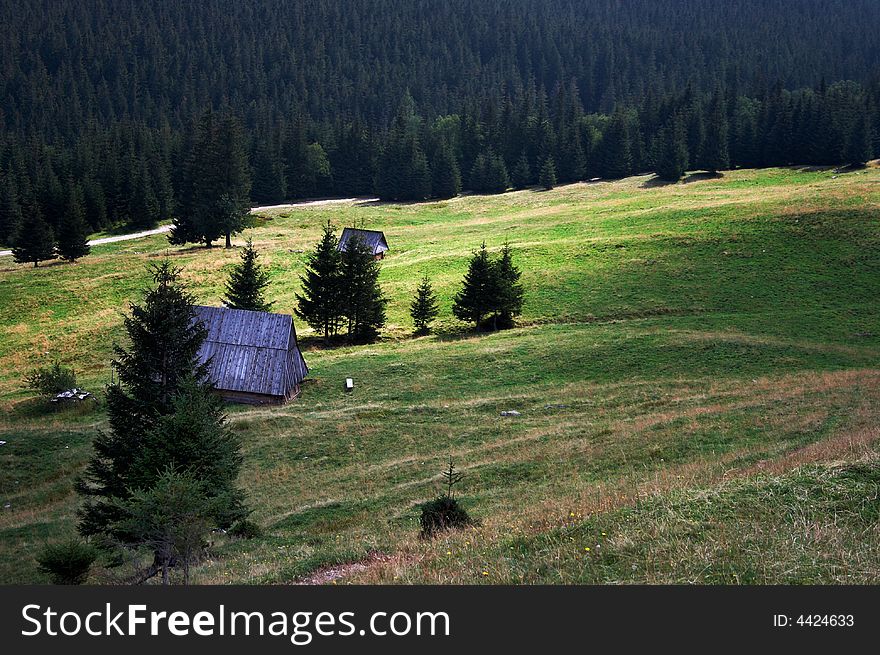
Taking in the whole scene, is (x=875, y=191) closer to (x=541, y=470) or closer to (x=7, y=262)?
(x=541, y=470)

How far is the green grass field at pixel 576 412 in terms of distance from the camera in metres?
11.8

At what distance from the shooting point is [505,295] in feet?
162

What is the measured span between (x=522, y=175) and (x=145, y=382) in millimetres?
111997

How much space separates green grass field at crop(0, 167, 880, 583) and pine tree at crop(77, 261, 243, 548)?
179 centimetres

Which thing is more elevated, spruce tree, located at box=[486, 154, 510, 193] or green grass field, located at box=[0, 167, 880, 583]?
spruce tree, located at box=[486, 154, 510, 193]

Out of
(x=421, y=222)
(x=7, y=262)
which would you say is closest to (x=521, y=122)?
(x=421, y=222)

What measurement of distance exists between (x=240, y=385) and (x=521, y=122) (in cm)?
11052

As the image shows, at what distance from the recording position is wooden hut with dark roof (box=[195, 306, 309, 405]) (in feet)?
126

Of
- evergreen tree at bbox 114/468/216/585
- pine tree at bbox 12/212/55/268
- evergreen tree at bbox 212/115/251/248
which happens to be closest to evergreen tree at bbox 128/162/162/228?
pine tree at bbox 12/212/55/268

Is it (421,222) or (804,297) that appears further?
(421,222)

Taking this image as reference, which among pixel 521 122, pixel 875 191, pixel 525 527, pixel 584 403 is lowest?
pixel 584 403

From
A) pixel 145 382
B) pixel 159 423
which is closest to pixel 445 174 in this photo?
pixel 145 382

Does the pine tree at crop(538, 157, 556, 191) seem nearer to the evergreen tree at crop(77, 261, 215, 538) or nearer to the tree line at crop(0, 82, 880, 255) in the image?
the tree line at crop(0, 82, 880, 255)

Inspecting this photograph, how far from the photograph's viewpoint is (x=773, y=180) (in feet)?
328
